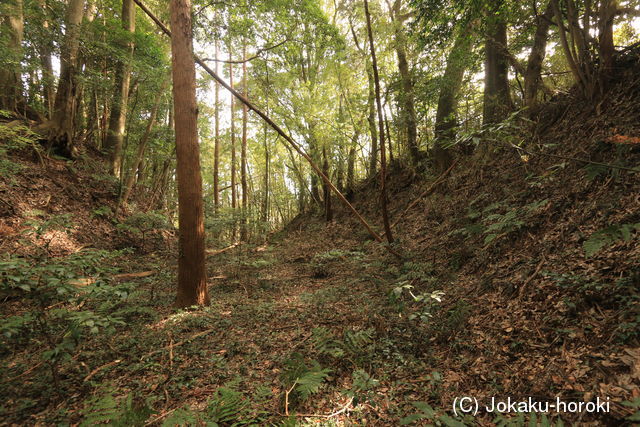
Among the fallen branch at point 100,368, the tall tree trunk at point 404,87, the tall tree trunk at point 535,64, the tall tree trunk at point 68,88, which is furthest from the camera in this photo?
the tall tree trunk at point 404,87

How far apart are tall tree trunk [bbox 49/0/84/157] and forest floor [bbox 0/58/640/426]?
10.7 ft

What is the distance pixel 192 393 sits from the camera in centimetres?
288

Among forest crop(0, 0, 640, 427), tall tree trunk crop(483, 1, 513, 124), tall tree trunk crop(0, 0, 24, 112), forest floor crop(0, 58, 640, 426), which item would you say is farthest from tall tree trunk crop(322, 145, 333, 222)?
tall tree trunk crop(0, 0, 24, 112)

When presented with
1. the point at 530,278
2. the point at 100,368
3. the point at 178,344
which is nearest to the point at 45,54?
the point at 100,368

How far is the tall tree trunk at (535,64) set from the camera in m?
5.75

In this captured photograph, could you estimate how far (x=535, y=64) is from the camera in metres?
6.07

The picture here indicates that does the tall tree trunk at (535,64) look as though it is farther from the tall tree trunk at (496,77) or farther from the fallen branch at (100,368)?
the fallen branch at (100,368)

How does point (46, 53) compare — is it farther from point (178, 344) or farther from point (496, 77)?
point (496, 77)

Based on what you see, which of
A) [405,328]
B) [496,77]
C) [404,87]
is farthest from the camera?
[404,87]

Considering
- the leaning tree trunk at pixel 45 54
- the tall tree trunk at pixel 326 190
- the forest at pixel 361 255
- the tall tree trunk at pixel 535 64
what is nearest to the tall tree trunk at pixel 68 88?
the forest at pixel 361 255

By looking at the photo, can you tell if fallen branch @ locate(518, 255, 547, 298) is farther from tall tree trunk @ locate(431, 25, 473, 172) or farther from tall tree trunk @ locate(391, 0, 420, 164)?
tall tree trunk @ locate(391, 0, 420, 164)

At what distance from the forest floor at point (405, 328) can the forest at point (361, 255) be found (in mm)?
27

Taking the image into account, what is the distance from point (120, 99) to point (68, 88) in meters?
1.45

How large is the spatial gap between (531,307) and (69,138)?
13.6 meters
